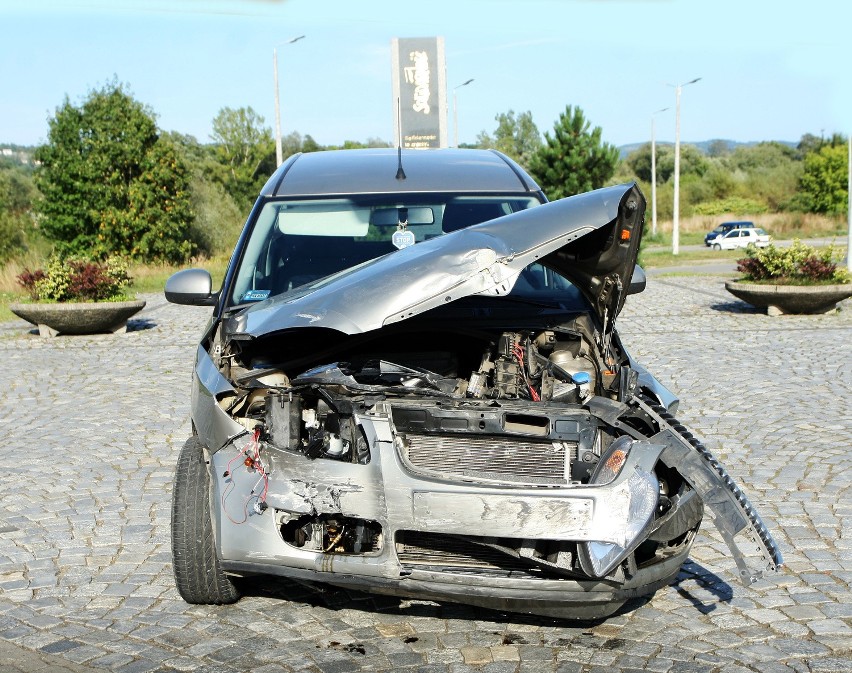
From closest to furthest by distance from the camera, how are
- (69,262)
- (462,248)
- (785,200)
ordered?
(462,248) → (69,262) → (785,200)

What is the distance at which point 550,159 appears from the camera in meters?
26.4

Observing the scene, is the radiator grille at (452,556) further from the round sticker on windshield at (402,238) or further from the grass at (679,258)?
the grass at (679,258)

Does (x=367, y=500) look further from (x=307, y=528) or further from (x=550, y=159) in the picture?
(x=550, y=159)

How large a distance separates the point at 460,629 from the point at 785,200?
2904 inches

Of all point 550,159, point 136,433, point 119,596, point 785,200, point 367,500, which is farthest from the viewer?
point 785,200

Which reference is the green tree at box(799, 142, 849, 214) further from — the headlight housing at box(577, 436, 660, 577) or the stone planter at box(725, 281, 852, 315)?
the headlight housing at box(577, 436, 660, 577)

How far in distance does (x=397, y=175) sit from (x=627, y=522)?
3160 mm

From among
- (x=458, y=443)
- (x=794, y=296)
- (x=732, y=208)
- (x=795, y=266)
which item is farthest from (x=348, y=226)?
(x=732, y=208)

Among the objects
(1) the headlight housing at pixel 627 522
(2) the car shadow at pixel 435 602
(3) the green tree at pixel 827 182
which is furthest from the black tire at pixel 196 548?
(3) the green tree at pixel 827 182

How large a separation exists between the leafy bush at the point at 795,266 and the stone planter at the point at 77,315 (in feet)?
32.1

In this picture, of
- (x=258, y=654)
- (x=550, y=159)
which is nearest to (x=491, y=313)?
(x=258, y=654)

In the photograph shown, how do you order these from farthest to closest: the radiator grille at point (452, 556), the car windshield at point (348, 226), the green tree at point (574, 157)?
the green tree at point (574, 157)
the car windshield at point (348, 226)
the radiator grille at point (452, 556)

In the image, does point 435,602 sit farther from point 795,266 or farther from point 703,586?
point 795,266

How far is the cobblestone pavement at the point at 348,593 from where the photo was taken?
3.83m
